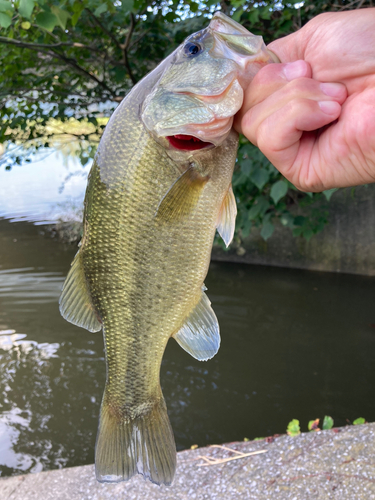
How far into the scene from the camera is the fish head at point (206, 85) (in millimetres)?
1303

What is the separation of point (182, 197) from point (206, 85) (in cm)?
35

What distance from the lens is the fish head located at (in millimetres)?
1303

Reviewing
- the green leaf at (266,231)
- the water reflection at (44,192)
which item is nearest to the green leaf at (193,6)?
the green leaf at (266,231)

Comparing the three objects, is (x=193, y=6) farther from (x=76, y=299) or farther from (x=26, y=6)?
(x=76, y=299)

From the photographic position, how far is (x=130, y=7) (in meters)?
3.10

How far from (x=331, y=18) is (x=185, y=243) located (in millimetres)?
804

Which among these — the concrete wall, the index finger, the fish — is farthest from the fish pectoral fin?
the concrete wall

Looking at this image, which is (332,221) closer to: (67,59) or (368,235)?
(368,235)

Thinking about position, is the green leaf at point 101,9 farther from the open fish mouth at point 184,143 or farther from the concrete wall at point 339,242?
the concrete wall at point 339,242

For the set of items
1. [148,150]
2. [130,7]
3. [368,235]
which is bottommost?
[368,235]

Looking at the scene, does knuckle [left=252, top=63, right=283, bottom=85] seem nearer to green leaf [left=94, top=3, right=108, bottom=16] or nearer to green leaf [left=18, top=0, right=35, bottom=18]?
green leaf [left=18, top=0, right=35, bottom=18]

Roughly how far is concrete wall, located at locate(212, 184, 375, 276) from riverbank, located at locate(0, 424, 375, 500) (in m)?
4.72

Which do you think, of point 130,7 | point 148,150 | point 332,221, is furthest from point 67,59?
point 332,221

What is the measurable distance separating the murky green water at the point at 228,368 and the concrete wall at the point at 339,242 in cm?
24
